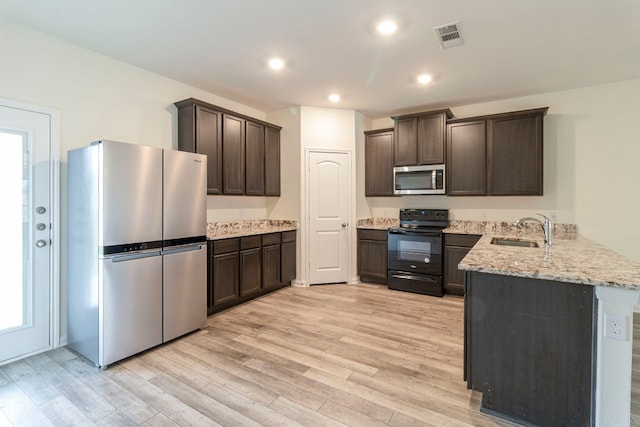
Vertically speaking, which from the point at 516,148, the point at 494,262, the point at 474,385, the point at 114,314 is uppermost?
the point at 516,148

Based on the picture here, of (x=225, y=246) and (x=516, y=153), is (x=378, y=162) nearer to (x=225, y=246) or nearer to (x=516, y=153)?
(x=516, y=153)

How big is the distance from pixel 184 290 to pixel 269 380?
4.14 ft

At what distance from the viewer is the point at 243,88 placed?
A: 3.97 m

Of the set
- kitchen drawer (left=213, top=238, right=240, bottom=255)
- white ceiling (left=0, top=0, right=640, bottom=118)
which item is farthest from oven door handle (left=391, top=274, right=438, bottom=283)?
white ceiling (left=0, top=0, right=640, bottom=118)

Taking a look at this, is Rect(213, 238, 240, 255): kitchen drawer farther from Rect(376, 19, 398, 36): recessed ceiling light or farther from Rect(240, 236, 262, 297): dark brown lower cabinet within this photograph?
Rect(376, 19, 398, 36): recessed ceiling light

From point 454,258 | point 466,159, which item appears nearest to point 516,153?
point 466,159

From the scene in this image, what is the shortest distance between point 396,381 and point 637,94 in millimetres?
4378

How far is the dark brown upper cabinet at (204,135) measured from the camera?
358 centimetres

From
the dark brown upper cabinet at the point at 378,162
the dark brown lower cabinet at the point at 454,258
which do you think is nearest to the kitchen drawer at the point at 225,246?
the dark brown upper cabinet at the point at 378,162

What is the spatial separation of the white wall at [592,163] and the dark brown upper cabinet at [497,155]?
350 millimetres

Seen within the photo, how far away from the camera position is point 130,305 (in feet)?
8.42

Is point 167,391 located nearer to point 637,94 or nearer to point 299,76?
point 299,76

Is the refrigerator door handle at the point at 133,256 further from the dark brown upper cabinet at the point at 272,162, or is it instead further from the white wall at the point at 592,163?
the white wall at the point at 592,163

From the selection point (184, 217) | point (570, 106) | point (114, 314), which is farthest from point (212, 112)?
point (570, 106)
